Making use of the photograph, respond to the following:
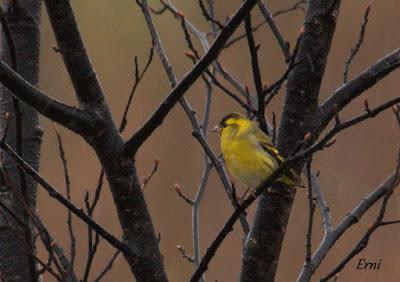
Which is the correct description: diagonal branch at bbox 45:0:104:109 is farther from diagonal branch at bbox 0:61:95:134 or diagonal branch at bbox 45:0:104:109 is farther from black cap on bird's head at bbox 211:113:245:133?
black cap on bird's head at bbox 211:113:245:133

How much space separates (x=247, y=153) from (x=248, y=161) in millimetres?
32

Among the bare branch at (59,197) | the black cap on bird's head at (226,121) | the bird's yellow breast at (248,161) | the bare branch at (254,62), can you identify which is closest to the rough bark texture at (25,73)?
the bare branch at (59,197)

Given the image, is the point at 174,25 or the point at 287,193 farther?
the point at 174,25

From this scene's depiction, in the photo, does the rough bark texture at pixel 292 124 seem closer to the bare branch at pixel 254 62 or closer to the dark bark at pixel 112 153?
the bare branch at pixel 254 62

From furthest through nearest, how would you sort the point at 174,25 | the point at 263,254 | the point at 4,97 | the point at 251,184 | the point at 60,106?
the point at 174,25 → the point at 251,184 → the point at 4,97 → the point at 263,254 → the point at 60,106

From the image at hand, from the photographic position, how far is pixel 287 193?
142 centimetres

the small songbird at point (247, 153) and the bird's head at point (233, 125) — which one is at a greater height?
the bird's head at point (233, 125)

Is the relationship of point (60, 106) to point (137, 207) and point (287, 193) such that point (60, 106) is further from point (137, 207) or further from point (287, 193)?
point (287, 193)

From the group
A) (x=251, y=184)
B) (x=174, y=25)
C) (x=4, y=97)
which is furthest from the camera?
(x=174, y=25)

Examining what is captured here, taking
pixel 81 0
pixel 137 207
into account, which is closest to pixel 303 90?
pixel 137 207

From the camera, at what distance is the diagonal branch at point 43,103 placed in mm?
996

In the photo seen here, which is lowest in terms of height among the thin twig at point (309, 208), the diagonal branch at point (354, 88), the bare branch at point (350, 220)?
the thin twig at point (309, 208)

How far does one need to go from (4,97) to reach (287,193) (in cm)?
60

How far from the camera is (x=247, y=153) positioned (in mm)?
2000
